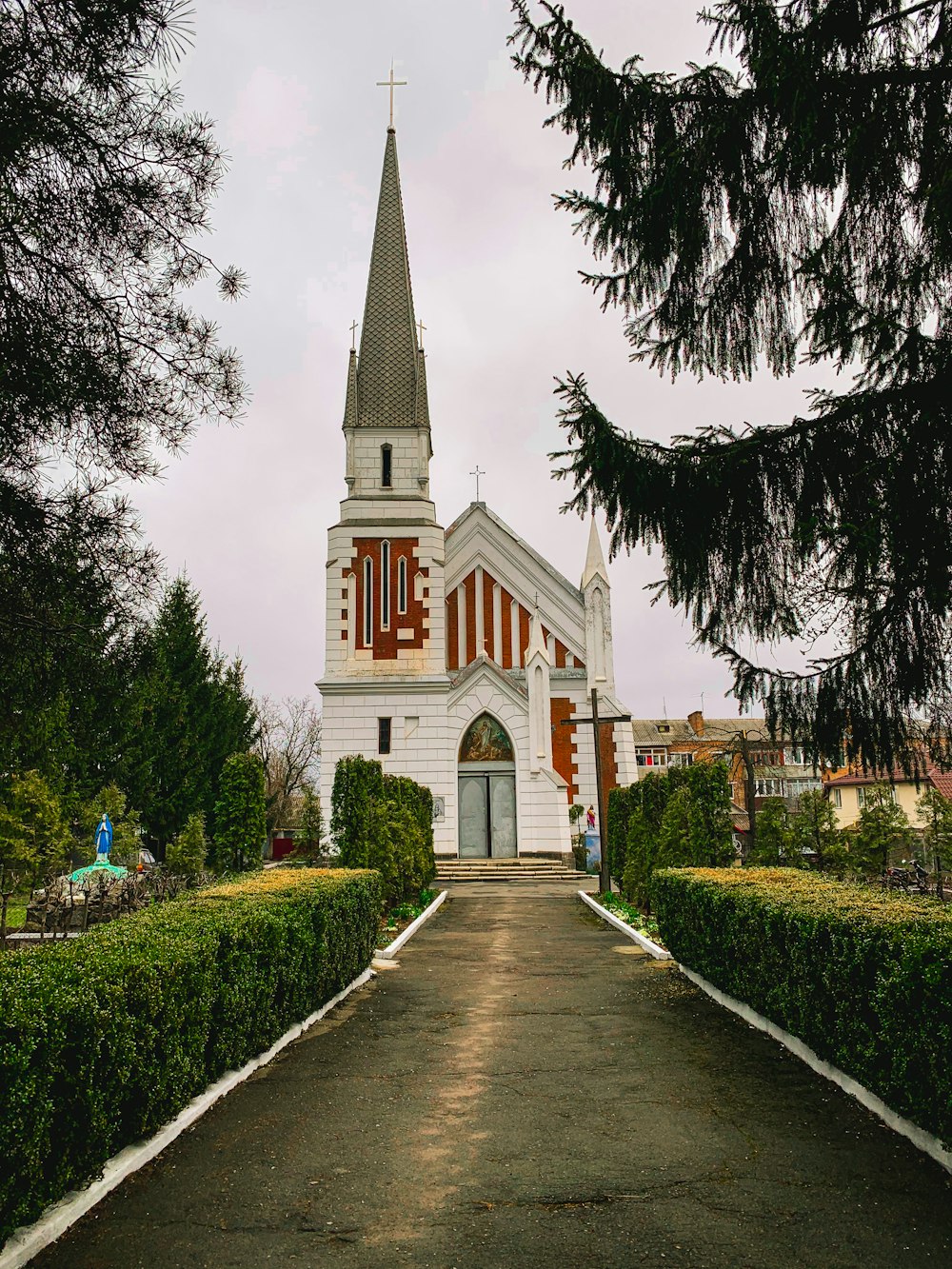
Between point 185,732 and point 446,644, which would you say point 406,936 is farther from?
point 185,732

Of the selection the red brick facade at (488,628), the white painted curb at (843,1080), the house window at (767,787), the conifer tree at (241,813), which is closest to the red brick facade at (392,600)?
the red brick facade at (488,628)

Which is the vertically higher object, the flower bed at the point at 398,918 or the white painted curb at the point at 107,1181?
the white painted curb at the point at 107,1181

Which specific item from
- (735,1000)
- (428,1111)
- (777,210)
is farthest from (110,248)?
(735,1000)

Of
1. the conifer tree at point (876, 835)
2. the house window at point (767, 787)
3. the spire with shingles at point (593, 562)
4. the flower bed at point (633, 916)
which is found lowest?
the flower bed at point (633, 916)

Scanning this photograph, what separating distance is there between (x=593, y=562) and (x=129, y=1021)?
90.3 ft

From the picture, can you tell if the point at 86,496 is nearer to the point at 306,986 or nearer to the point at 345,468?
the point at 306,986

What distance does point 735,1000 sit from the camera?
8.59m

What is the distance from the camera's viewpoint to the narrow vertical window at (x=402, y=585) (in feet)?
96.7

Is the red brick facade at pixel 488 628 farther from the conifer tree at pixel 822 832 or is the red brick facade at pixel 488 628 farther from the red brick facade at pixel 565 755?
the conifer tree at pixel 822 832

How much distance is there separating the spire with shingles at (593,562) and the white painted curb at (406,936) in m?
14.0

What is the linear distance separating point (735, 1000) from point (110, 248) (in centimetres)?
790

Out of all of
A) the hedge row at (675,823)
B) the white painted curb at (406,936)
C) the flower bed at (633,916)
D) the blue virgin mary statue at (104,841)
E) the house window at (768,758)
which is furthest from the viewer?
the blue virgin mary statue at (104,841)

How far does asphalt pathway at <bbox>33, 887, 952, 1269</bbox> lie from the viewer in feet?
12.8

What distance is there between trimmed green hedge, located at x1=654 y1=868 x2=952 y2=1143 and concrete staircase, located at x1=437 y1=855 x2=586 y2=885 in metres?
16.9
